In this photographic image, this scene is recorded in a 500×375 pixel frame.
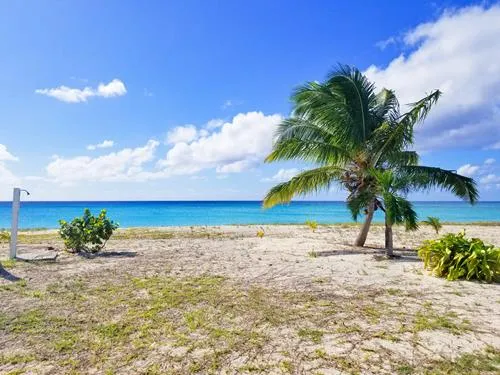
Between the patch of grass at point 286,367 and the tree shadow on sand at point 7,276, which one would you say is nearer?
the patch of grass at point 286,367

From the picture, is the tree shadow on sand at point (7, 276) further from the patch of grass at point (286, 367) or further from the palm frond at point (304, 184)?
the palm frond at point (304, 184)

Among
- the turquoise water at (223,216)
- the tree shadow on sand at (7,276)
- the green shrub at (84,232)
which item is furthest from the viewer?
the turquoise water at (223,216)

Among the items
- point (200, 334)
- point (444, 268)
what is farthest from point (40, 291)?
point (444, 268)

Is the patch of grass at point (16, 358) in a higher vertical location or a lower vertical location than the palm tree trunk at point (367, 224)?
lower

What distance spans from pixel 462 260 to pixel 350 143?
16.2ft

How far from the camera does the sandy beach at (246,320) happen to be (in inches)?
126

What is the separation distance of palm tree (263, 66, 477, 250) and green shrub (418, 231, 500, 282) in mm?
2834

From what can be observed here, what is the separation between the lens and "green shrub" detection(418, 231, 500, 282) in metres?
6.31

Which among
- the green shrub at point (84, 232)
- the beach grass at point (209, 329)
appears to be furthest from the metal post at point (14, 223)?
the beach grass at point (209, 329)

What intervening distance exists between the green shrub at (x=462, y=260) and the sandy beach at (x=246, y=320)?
11.9 inches

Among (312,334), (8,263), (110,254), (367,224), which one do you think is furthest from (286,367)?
(367,224)

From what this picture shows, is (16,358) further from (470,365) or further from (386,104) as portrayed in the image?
(386,104)

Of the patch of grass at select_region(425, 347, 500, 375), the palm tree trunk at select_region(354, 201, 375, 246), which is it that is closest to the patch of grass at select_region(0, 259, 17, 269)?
the patch of grass at select_region(425, 347, 500, 375)

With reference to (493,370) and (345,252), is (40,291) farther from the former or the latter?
(345,252)
